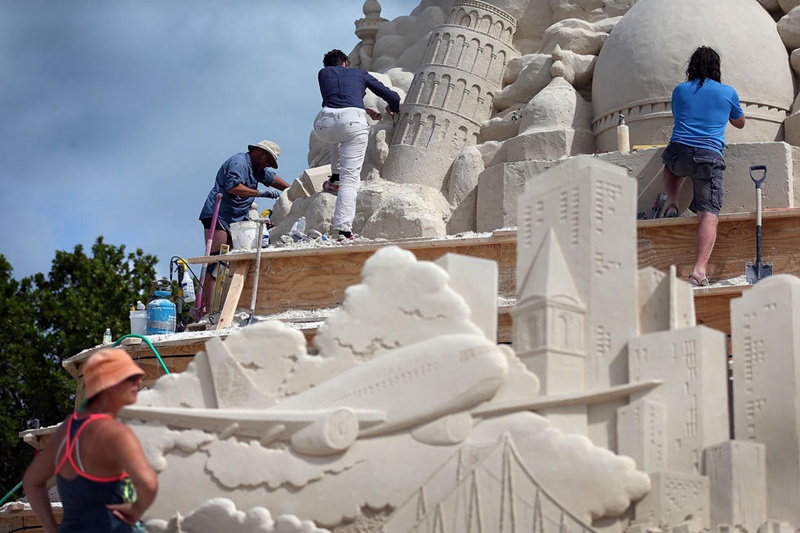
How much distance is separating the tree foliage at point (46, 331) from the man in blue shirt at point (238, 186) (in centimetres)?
1046

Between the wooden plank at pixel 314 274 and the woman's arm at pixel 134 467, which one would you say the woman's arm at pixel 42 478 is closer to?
the woman's arm at pixel 134 467

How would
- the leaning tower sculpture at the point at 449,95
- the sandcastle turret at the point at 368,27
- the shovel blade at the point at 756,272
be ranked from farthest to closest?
the sandcastle turret at the point at 368,27 → the leaning tower sculpture at the point at 449,95 → the shovel blade at the point at 756,272

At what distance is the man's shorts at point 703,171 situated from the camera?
10477 mm

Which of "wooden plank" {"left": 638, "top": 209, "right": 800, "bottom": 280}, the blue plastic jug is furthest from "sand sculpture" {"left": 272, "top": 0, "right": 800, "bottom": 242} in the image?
the blue plastic jug

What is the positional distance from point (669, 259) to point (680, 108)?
1280 mm

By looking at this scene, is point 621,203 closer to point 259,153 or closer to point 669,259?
point 669,259

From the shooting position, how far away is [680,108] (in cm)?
1058

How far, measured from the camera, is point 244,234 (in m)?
12.0

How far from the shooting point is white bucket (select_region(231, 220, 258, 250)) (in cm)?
1196

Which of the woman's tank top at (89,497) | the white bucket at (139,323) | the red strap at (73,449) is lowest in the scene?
the woman's tank top at (89,497)

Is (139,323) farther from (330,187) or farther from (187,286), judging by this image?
(330,187)

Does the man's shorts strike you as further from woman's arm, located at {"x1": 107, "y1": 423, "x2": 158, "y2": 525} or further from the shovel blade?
woman's arm, located at {"x1": 107, "y1": 423, "x2": 158, "y2": 525}

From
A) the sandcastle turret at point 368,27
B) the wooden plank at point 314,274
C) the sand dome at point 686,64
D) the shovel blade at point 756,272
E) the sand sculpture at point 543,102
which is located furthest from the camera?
the sandcastle turret at point 368,27

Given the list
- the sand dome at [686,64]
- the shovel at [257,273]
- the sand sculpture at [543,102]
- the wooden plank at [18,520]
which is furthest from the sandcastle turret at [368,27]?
the wooden plank at [18,520]
